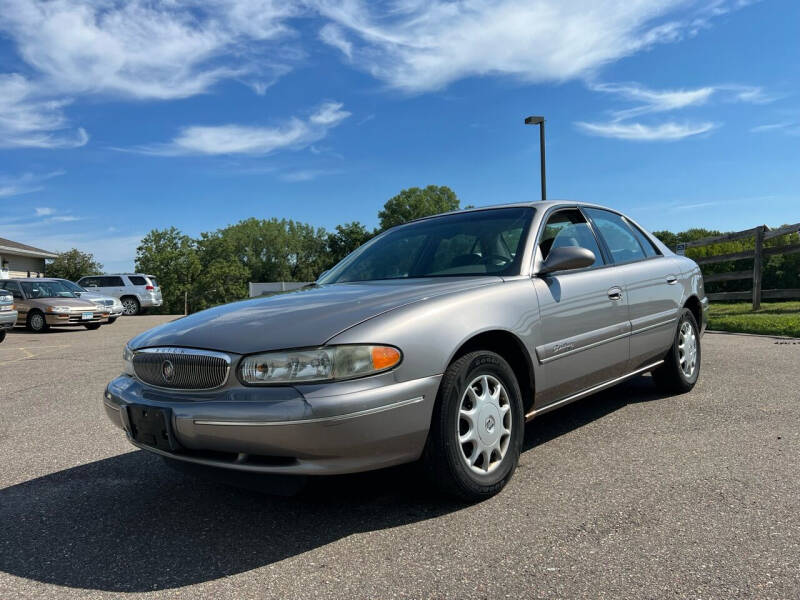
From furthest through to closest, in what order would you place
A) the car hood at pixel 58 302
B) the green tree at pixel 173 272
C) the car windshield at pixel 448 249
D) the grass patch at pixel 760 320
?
the green tree at pixel 173 272 → the car hood at pixel 58 302 → the grass patch at pixel 760 320 → the car windshield at pixel 448 249

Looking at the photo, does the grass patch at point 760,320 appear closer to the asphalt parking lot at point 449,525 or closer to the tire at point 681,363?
the tire at point 681,363

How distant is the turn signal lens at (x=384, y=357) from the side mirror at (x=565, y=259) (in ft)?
4.17

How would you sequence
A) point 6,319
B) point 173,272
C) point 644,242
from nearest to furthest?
point 644,242
point 6,319
point 173,272

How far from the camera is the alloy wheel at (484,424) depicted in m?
2.92

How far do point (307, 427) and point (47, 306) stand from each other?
16154 mm

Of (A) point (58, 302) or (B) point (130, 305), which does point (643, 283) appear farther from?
(B) point (130, 305)

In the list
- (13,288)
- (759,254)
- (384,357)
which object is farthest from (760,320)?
(13,288)

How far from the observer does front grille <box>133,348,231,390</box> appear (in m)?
2.69

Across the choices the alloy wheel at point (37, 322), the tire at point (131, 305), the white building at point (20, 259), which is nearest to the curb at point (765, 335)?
the alloy wheel at point (37, 322)

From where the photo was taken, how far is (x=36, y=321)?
1631 cm

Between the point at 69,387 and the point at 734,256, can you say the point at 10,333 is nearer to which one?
the point at 69,387

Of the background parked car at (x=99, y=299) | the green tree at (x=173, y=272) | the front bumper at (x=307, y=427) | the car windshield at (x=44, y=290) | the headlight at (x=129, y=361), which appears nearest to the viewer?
the front bumper at (x=307, y=427)

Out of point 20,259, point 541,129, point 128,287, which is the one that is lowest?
point 128,287

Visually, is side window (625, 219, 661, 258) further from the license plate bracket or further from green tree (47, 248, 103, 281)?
green tree (47, 248, 103, 281)
